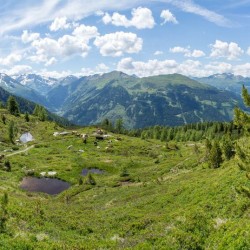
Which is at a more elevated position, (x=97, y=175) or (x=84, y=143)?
(x=97, y=175)

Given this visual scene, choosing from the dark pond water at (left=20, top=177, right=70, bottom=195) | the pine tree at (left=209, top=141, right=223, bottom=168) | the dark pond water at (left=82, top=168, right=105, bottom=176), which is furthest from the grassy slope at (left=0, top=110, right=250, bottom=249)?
the dark pond water at (left=82, top=168, right=105, bottom=176)

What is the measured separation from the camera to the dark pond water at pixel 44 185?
80.5m

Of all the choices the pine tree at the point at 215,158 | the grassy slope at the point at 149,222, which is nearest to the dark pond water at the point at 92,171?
the grassy slope at the point at 149,222

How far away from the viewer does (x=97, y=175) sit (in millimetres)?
96188

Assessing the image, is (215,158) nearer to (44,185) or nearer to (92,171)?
(44,185)

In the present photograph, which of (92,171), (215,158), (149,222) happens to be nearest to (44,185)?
(92,171)

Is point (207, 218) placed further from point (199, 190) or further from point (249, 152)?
point (199, 190)

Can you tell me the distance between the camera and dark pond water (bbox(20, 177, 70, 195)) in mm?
80488

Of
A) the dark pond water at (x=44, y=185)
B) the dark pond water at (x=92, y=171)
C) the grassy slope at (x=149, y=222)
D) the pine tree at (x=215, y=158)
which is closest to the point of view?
the grassy slope at (x=149, y=222)

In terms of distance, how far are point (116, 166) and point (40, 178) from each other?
26.6 metres

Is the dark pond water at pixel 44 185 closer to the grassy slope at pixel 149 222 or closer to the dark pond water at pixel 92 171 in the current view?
the dark pond water at pixel 92 171

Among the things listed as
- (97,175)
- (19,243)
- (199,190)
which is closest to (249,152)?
(199,190)

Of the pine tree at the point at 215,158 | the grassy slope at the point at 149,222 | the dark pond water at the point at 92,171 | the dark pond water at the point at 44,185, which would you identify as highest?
the grassy slope at the point at 149,222

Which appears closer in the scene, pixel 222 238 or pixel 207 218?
pixel 222 238
